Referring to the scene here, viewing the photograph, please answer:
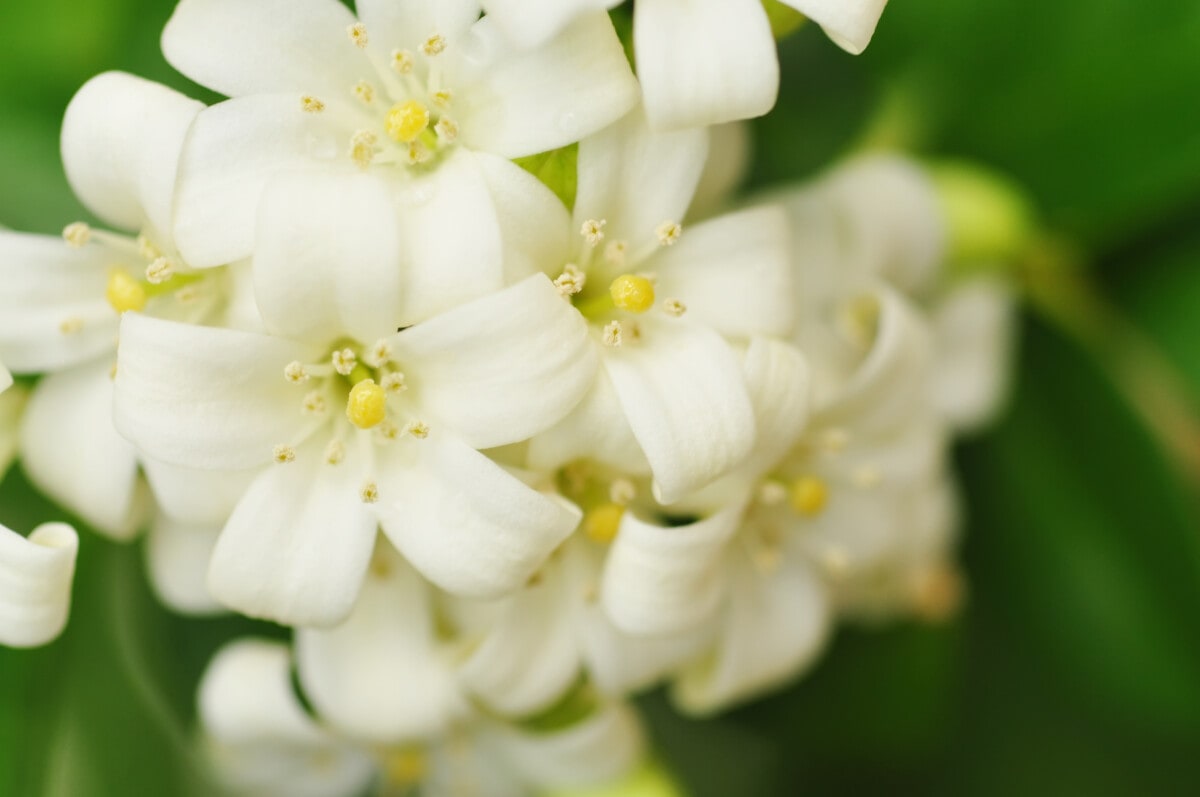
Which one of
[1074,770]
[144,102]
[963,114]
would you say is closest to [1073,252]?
[963,114]

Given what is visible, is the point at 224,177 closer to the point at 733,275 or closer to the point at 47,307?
the point at 47,307

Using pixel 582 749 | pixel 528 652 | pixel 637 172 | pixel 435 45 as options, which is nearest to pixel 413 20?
pixel 435 45

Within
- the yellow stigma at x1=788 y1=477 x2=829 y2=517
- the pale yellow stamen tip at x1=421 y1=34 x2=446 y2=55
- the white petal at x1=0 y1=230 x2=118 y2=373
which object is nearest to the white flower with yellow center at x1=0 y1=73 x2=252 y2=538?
the white petal at x1=0 y1=230 x2=118 y2=373

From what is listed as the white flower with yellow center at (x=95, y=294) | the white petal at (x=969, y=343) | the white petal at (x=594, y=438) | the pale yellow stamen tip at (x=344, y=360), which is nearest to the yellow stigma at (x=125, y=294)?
the white flower with yellow center at (x=95, y=294)

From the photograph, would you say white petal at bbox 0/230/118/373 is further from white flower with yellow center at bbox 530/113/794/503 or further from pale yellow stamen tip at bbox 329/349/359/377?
white flower with yellow center at bbox 530/113/794/503

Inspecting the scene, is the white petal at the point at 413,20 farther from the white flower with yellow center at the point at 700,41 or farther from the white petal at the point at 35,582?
the white petal at the point at 35,582

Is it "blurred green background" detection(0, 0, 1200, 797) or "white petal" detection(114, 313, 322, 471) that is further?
"blurred green background" detection(0, 0, 1200, 797)
